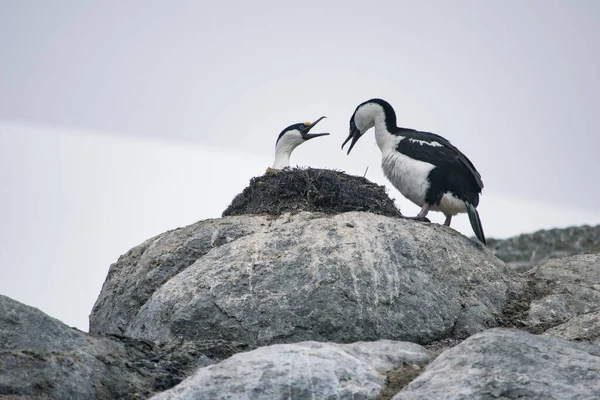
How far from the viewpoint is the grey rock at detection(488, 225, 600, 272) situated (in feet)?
81.7

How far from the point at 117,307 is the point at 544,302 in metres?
3.97

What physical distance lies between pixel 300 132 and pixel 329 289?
20.5 feet

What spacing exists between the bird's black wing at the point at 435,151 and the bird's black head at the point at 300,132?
8.38ft

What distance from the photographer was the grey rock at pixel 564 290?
29.8 feet

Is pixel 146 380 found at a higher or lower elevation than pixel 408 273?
lower

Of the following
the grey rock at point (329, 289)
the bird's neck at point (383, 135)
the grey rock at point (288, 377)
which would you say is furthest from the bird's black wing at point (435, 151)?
the grey rock at point (288, 377)

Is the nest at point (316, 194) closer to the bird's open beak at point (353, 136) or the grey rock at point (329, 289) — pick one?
the grey rock at point (329, 289)

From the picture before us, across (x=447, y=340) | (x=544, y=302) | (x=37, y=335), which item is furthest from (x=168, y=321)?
(x=544, y=302)

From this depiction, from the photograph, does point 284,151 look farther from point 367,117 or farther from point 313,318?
point 313,318

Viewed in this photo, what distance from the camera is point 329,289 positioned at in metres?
8.38

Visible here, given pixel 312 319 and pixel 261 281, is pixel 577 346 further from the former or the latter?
pixel 261 281

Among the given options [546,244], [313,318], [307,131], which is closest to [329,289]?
[313,318]

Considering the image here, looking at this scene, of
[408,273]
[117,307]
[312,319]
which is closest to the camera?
[312,319]

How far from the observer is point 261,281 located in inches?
338
